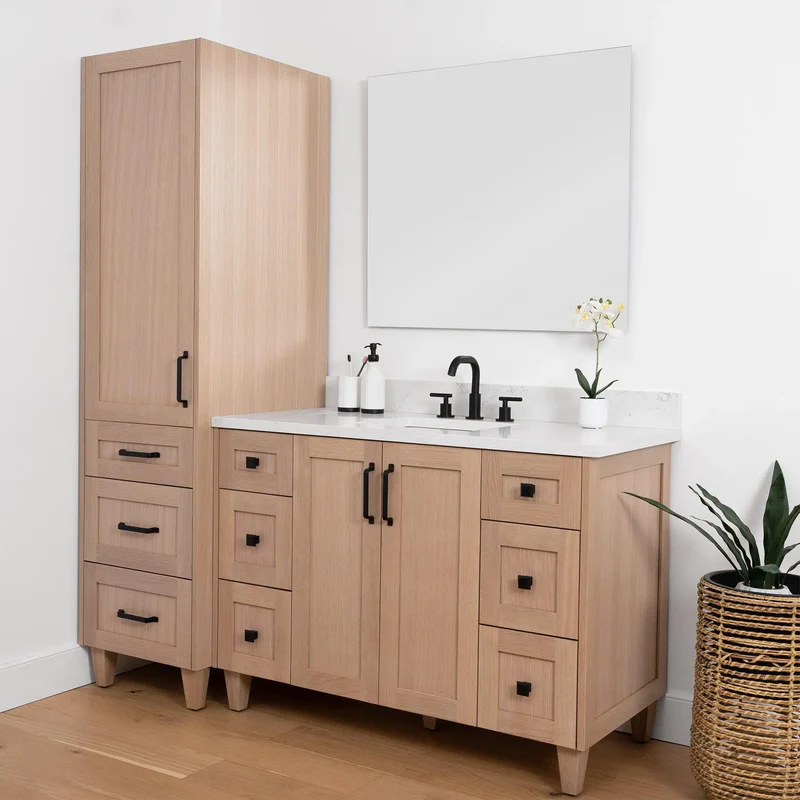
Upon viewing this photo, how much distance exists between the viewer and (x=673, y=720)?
277cm

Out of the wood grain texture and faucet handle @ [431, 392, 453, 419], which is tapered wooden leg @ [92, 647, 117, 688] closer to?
faucet handle @ [431, 392, 453, 419]

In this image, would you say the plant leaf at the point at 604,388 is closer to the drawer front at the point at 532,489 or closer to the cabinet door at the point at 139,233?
the drawer front at the point at 532,489

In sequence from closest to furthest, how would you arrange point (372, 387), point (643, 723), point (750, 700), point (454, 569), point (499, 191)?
point (750, 700) < point (454, 569) < point (643, 723) < point (499, 191) < point (372, 387)

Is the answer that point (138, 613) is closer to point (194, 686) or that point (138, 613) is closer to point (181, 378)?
point (194, 686)

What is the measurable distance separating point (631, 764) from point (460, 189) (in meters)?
1.63

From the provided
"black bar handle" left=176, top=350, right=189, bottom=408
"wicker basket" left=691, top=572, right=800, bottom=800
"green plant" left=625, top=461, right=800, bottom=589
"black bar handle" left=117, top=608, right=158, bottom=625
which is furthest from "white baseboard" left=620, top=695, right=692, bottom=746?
"black bar handle" left=176, top=350, right=189, bottom=408

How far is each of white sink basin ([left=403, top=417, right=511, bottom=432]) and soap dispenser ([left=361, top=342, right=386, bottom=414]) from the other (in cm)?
11

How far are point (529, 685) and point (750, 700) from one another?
0.49 meters

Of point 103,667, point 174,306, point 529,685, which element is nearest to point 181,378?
point 174,306

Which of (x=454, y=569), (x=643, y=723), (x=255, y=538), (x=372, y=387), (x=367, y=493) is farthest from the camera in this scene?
(x=372, y=387)

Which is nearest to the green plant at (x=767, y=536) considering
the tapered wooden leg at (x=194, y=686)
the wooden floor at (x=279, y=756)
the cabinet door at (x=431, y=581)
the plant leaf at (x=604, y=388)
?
the plant leaf at (x=604, y=388)

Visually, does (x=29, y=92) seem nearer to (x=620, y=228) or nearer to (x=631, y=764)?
(x=620, y=228)

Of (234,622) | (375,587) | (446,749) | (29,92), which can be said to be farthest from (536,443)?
(29,92)

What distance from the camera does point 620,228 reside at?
9.15 feet
